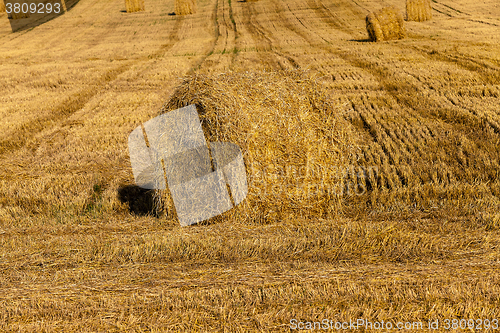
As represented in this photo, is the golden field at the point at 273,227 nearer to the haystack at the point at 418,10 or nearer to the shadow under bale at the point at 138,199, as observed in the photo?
the shadow under bale at the point at 138,199

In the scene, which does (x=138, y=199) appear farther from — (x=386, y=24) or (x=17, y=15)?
(x=17, y=15)

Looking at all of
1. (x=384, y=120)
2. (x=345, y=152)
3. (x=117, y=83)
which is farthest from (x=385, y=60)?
(x=345, y=152)

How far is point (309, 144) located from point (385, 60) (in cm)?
1045

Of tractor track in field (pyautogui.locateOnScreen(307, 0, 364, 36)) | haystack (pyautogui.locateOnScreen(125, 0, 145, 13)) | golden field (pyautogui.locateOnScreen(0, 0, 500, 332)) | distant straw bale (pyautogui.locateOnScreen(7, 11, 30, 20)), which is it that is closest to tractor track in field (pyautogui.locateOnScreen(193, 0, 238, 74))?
golden field (pyautogui.locateOnScreen(0, 0, 500, 332))

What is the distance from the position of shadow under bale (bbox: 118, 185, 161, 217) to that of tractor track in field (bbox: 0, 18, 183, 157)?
3.29 m

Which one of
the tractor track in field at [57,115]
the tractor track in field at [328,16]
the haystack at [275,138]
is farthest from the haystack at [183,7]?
the haystack at [275,138]

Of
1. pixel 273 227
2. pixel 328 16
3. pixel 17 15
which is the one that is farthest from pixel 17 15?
pixel 273 227

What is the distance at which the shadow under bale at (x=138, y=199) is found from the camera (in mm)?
5265

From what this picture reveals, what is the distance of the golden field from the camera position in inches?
127

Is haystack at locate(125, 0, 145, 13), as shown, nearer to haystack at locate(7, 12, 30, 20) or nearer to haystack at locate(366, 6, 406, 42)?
haystack at locate(7, 12, 30, 20)

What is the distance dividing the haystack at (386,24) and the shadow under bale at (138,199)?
14851 millimetres

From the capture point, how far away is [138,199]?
5.61 metres

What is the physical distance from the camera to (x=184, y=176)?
466 centimetres

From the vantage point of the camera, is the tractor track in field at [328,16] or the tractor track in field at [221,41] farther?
the tractor track in field at [328,16]
